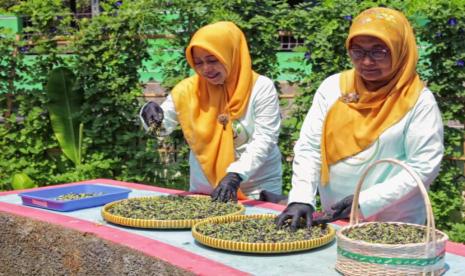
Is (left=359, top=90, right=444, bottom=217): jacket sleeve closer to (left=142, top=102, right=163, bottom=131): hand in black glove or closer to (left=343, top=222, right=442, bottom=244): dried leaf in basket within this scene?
(left=343, top=222, right=442, bottom=244): dried leaf in basket

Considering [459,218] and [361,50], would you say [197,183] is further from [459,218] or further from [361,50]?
[459,218]

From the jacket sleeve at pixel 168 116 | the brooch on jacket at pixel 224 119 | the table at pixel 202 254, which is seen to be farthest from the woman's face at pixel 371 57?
the jacket sleeve at pixel 168 116

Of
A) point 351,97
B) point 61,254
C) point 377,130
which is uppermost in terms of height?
point 351,97

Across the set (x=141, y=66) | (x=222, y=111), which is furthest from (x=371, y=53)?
(x=141, y=66)

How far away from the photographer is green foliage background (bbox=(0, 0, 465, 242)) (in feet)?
15.5

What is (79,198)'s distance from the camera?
10.6 ft

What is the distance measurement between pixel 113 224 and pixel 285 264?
86 centimetres

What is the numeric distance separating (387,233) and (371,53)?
0.75 meters

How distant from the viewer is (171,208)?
9.62 ft

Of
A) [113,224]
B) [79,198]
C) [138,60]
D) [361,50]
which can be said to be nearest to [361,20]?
[361,50]

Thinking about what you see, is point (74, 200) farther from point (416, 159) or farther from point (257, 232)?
point (416, 159)

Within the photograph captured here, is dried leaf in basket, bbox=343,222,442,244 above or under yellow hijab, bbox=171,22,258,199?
under

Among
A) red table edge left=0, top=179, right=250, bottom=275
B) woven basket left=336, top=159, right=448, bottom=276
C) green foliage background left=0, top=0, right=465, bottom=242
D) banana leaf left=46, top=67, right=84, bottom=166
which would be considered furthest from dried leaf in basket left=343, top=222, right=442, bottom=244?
banana leaf left=46, top=67, right=84, bottom=166

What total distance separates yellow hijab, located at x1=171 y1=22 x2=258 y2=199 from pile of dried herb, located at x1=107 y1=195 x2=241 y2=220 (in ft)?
0.99
